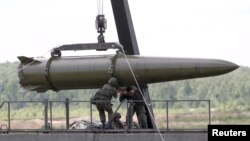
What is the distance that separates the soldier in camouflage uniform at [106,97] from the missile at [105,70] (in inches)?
32.0

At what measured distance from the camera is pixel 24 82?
87.7 feet

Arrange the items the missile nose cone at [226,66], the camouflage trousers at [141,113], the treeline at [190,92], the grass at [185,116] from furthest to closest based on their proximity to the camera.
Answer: the treeline at [190,92] < the grass at [185,116] < the camouflage trousers at [141,113] < the missile nose cone at [226,66]

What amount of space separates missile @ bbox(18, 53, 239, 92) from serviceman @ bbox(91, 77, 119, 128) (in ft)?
2.69

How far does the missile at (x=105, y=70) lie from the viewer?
2458 centimetres

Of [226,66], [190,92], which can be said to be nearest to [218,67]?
[226,66]

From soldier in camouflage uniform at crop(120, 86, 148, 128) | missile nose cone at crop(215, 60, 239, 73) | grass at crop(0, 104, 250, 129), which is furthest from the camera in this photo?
grass at crop(0, 104, 250, 129)

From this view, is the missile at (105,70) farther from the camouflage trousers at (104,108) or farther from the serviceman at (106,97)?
the camouflage trousers at (104,108)

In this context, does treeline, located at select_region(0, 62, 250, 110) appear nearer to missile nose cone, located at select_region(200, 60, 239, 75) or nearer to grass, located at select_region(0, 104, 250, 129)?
grass, located at select_region(0, 104, 250, 129)

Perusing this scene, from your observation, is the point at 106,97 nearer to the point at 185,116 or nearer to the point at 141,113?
the point at 141,113

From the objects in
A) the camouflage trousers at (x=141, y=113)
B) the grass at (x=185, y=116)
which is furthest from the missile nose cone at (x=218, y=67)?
the grass at (x=185, y=116)

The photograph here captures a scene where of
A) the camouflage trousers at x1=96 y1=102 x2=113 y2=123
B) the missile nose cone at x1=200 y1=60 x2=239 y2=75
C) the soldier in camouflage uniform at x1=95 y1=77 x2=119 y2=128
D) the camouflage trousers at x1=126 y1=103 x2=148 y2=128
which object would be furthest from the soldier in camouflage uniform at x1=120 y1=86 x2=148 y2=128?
the missile nose cone at x1=200 y1=60 x2=239 y2=75

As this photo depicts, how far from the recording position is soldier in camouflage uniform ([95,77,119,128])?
79.0ft

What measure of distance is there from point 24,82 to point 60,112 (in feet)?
91.2

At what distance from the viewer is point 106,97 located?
2422 cm
